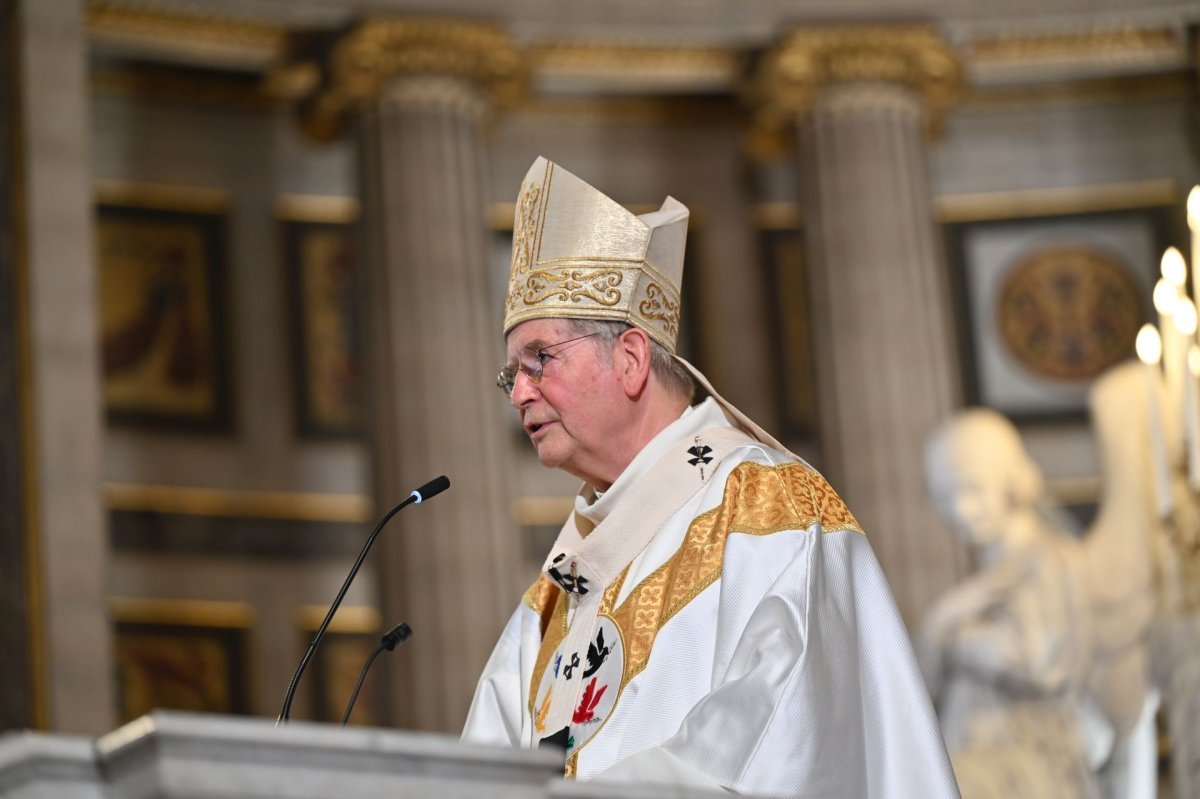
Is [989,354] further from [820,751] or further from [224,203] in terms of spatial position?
[820,751]

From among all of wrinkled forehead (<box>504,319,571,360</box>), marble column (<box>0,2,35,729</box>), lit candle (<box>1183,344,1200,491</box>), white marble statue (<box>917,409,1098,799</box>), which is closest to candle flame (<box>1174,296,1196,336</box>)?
lit candle (<box>1183,344,1200,491</box>)

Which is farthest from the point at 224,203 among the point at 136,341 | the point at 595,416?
the point at 595,416

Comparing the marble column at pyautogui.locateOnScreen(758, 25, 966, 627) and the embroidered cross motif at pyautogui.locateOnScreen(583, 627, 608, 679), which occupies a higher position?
the marble column at pyautogui.locateOnScreen(758, 25, 966, 627)

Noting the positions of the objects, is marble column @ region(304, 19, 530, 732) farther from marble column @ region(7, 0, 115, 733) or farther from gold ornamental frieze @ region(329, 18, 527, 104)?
marble column @ region(7, 0, 115, 733)

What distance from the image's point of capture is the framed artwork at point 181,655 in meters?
11.5

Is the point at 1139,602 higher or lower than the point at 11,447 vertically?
lower

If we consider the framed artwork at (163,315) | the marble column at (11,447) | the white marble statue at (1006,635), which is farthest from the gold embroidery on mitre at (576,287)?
the framed artwork at (163,315)

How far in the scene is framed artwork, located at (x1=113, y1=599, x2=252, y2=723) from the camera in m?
11.5

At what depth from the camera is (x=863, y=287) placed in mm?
11961

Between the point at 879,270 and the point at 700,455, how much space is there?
8.39 m

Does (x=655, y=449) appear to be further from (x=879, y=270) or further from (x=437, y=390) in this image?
(x=879, y=270)

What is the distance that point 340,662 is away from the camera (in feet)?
39.8

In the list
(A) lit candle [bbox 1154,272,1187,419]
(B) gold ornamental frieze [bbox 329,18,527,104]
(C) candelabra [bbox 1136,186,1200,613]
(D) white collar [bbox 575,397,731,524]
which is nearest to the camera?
(D) white collar [bbox 575,397,731,524]

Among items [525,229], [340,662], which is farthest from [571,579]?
[340,662]
